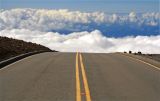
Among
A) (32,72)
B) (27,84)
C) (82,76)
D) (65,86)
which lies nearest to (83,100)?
(65,86)

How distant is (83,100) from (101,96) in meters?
1.03

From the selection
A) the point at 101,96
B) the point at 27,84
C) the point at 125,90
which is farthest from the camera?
the point at 27,84

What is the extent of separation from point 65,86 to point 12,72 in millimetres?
5657

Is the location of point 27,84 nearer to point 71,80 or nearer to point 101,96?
point 71,80

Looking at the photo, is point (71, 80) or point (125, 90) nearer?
point (125, 90)

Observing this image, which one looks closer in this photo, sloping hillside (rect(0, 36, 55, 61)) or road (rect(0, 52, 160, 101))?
road (rect(0, 52, 160, 101))

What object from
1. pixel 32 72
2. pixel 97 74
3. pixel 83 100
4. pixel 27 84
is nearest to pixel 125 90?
pixel 83 100

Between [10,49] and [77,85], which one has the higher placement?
[10,49]

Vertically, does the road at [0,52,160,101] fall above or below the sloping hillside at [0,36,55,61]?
below

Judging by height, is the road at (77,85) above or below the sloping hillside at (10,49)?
below

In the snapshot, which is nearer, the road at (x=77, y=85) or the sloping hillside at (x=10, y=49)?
the road at (x=77, y=85)

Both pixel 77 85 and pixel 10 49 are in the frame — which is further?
pixel 10 49

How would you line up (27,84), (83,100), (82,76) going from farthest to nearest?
(82,76)
(27,84)
(83,100)

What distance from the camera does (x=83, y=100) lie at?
12.9m
